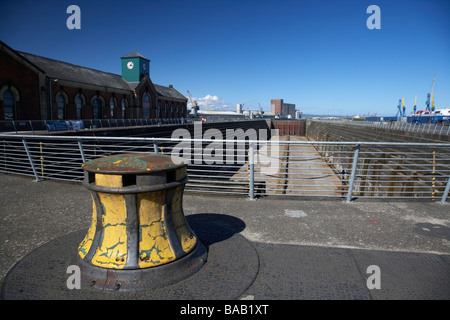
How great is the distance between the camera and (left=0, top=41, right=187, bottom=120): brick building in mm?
23375

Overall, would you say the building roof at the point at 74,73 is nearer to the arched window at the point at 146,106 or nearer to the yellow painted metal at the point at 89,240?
the arched window at the point at 146,106

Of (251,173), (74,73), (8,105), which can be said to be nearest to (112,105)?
(74,73)

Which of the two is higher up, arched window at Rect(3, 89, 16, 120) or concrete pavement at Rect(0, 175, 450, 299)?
arched window at Rect(3, 89, 16, 120)

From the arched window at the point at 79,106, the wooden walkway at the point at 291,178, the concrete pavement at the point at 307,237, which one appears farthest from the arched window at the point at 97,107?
the concrete pavement at the point at 307,237

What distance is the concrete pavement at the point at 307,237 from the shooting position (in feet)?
7.97

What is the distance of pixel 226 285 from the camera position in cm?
241

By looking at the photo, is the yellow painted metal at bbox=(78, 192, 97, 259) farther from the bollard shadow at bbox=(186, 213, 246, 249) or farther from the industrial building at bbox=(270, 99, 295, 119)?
the industrial building at bbox=(270, 99, 295, 119)

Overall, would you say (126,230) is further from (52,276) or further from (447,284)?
(447,284)

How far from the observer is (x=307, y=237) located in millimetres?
3473

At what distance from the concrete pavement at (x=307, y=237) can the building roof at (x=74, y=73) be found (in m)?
28.8

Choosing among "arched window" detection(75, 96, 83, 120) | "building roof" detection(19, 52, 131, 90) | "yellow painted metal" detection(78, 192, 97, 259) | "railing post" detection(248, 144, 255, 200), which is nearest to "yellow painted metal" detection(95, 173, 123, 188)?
"yellow painted metal" detection(78, 192, 97, 259)

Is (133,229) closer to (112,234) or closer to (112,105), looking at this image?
(112,234)
